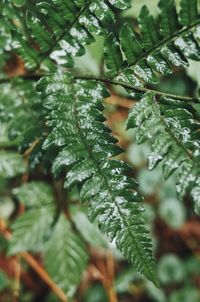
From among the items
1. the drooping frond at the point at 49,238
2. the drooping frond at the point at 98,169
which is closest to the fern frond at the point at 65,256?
the drooping frond at the point at 49,238

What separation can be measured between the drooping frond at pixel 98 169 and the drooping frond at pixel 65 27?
0.12 meters

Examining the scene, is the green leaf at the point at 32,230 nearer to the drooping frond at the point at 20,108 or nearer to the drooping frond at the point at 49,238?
the drooping frond at the point at 49,238

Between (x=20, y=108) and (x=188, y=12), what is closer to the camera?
(x=188, y=12)

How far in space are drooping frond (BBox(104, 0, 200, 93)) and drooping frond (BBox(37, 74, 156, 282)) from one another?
7 centimetres

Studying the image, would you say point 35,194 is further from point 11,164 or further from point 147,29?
point 147,29

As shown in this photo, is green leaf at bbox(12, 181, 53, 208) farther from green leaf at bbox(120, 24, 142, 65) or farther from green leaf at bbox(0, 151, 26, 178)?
green leaf at bbox(120, 24, 142, 65)

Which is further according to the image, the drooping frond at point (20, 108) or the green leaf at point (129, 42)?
the drooping frond at point (20, 108)

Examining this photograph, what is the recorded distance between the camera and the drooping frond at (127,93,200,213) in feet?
2.69

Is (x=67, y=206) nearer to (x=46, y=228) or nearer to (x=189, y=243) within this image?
(x=46, y=228)

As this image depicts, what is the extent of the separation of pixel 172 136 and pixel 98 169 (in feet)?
0.52

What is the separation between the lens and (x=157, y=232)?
224 centimetres

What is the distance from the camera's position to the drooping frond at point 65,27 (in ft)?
3.07

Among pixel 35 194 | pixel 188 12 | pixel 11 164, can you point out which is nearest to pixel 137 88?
pixel 188 12

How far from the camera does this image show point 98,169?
0.87 metres
